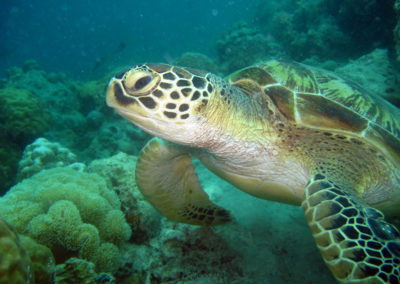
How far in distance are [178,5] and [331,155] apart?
8240 cm

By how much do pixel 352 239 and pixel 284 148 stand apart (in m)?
0.99

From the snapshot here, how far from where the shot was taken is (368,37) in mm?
7676

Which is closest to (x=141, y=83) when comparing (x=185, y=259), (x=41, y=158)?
(x=185, y=259)

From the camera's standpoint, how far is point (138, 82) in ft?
5.32

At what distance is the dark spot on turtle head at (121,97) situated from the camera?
161 cm

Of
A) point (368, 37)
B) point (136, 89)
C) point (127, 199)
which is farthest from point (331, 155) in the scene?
point (368, 37)

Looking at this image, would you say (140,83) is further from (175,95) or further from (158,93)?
(175,95)

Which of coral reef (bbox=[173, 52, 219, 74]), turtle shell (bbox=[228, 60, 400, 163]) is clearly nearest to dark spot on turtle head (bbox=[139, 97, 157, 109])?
turtle shell (bbox=[228, 60, 400, 163])

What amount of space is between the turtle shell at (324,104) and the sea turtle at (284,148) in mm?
11

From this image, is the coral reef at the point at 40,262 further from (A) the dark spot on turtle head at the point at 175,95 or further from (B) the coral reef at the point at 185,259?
(A) the dark spot on turtle head at the point at 175,95

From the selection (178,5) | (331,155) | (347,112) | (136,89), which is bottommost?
(178,5)

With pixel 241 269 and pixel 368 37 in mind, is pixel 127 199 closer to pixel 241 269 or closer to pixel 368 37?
pixel 241 269

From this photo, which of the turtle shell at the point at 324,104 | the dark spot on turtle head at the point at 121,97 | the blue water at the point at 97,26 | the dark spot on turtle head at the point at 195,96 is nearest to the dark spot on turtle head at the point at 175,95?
the dark spot on turtle head at the point at 195,96

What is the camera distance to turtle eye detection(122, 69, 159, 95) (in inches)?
63.7
